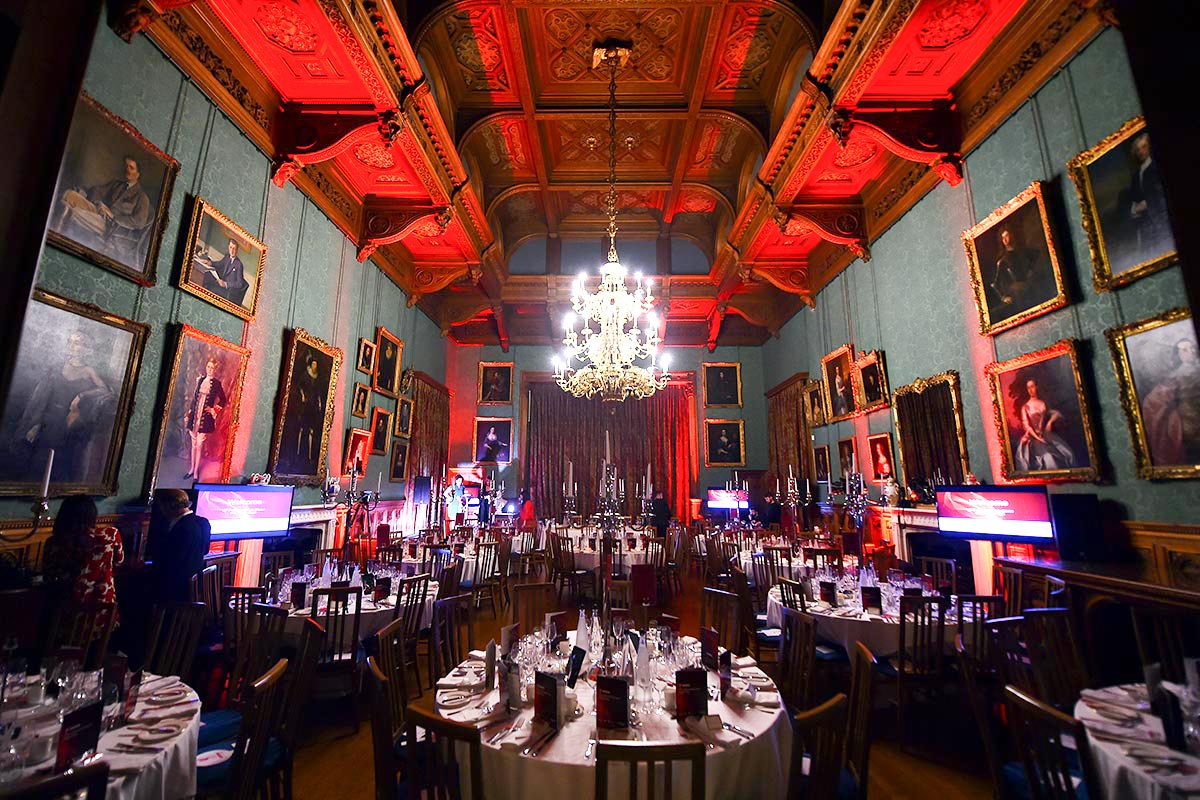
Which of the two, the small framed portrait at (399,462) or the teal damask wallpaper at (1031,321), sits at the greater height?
the teal damask wallpaper at (1031,321)

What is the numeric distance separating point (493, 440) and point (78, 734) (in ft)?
34.9

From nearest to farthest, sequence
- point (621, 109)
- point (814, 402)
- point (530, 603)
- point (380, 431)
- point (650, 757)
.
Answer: point (650, 757) < point (530, 603) < point (621, 109) < point (380, 431) < point (814, 402)

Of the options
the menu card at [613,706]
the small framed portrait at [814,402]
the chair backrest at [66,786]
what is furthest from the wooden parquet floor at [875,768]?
the small framed portrait at [814,402]

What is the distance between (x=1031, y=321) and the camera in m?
4.52

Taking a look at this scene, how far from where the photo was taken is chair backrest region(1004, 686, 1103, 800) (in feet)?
4.53

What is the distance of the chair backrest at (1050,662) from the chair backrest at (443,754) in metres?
2.36

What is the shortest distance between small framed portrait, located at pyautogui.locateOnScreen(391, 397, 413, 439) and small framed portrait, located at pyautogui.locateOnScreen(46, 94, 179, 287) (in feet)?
16.2

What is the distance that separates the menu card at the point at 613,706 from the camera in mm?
1829

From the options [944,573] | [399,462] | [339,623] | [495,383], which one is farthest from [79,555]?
[495,383]

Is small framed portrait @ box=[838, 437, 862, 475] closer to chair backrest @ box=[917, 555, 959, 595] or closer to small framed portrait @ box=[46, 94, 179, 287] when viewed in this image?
chair backrest @ box=[917, 555, 959, 595]

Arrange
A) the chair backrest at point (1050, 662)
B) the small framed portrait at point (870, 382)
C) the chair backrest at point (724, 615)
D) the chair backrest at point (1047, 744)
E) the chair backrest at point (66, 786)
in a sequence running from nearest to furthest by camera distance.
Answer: the chair backrest at point (66, 786) < the chair backrest at point (1047, 744) < the chair backrest at point (1050, 662) < the chair backrest at point (724, 615) < the small framed portrait at point (870, 382)

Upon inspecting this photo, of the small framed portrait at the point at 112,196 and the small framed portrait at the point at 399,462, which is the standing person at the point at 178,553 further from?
the small framed portrait at the point at 399,462

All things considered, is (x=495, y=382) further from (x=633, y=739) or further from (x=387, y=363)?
(x=633, y=739)

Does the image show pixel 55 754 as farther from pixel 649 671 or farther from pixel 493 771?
pixel 649 671
